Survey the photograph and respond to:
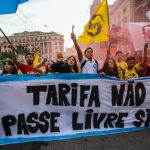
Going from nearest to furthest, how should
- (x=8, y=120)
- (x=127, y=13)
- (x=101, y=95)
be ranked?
(x=8, y=120)
(x=101, y=95)
(x=127, y=13)

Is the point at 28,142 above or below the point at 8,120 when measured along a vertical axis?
below

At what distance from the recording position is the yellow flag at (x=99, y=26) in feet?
26.1

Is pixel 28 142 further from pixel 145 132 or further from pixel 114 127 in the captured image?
pixel 145 132

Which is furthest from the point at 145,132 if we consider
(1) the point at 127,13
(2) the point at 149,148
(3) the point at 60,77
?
(1) the point at 127,13

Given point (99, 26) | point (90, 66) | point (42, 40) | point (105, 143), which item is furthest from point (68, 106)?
point (42, 40)

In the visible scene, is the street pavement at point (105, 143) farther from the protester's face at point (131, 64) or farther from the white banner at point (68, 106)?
the protester's face at point (131, 64)

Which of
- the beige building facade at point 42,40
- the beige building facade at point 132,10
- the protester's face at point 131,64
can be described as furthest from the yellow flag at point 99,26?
the beige building facade at point 42,40

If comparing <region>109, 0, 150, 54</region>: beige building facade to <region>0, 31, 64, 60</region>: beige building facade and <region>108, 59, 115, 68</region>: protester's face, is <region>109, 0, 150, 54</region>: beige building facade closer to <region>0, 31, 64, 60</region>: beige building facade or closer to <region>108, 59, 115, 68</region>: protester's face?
<region>108, 59, 115, 68</region>: protester's face

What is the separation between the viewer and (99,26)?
26.3 feet

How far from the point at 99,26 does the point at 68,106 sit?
304 centimetres

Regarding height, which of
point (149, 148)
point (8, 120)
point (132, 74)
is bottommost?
point (149, 148)

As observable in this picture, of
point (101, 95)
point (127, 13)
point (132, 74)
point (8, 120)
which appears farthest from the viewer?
point (127, 13)

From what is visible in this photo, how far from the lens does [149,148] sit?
554 cm

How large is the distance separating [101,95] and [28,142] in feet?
4.26
